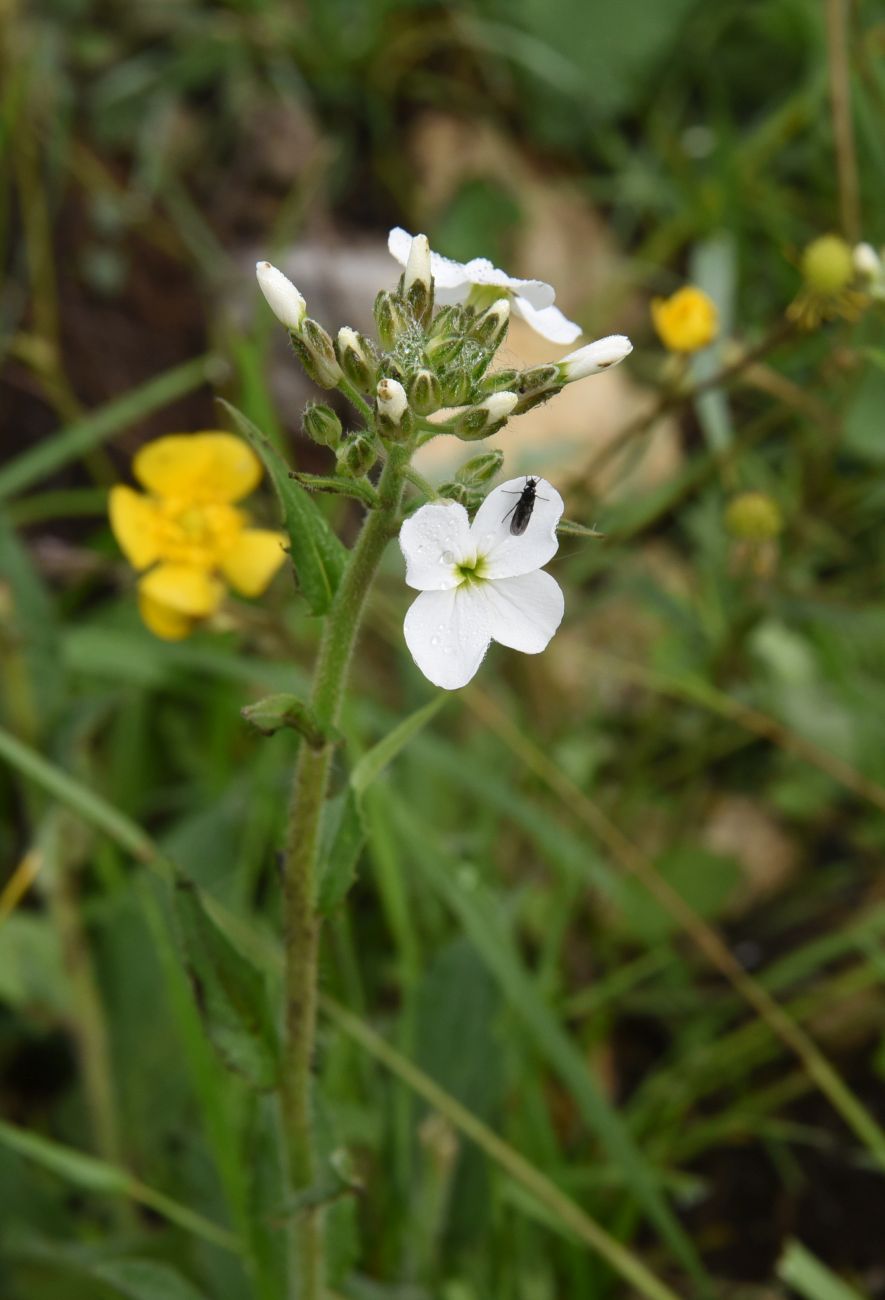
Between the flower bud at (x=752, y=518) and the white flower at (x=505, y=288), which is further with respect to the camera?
the flower bud at (x=752, y=518)

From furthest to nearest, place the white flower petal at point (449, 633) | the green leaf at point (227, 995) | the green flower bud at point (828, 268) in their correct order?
the green flower bud at point (828, 268), the green leaf at point (227, 995), the white flower petal at point (449, 633)

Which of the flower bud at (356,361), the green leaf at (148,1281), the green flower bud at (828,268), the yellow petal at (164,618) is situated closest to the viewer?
the flower bud at (356,361)

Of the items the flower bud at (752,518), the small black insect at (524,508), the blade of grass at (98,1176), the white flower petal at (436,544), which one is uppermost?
the flower bud at (752,518)

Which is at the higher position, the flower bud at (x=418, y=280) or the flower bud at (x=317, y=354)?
the flower bud at (x=418, y=280)

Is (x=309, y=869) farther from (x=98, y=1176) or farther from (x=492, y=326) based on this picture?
(x=98, y=1176)

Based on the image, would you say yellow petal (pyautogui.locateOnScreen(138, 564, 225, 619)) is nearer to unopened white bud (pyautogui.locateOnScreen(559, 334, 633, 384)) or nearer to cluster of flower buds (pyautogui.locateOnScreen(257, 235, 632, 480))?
cluster of flower buds (pyautogui.locateOnScreen(257, 235, 632, 480))

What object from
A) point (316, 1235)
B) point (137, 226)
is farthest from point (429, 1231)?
point (137, 226)

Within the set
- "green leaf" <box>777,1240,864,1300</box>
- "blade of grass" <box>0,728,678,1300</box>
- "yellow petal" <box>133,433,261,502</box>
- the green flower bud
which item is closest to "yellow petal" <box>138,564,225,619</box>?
"yellow petal" <box>133,433,261,502</box>

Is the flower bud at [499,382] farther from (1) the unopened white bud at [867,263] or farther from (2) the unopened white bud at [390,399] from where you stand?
(1) the unopened white bud at [867,263]

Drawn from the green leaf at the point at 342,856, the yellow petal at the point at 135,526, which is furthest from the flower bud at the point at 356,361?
the yellow petal at the point at 135,526
